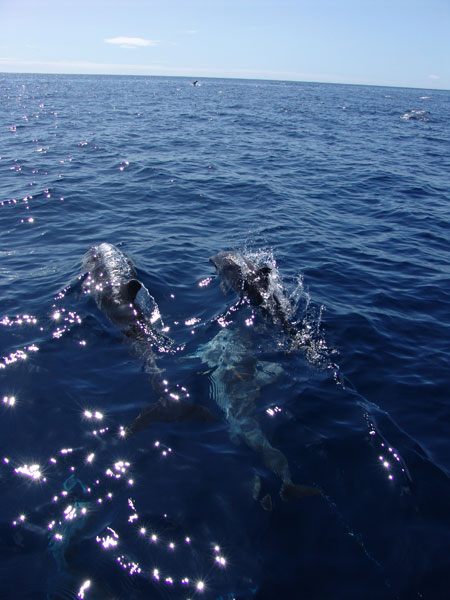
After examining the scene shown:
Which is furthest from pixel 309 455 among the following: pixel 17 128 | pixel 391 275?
pixel 17 128

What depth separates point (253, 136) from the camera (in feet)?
116

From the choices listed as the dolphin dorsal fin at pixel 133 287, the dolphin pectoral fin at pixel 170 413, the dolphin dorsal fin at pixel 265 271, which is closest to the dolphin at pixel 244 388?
the dolphin pectoral fin at pixel 170 413

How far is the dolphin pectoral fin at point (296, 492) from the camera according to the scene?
237 inches

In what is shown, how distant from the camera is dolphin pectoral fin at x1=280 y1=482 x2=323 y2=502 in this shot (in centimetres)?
603

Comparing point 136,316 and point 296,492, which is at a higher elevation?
point 136,316

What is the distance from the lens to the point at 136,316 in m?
9.62

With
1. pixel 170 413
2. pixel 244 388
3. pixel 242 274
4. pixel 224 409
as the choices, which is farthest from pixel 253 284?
pixel 170 413

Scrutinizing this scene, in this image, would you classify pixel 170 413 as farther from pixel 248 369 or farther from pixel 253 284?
pixel 253 284

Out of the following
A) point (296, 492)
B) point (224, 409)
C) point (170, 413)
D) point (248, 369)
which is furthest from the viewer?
point (248, 369)

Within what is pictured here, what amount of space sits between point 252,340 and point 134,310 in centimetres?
304

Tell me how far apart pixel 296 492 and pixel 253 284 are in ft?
19.4

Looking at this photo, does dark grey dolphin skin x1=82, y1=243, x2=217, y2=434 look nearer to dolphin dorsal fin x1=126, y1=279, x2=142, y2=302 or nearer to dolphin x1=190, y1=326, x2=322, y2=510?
dolphin dorsal fin x1=126, y1=279, x2=142, y2=302

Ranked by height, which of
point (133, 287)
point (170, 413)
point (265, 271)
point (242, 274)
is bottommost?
point (170, 413)

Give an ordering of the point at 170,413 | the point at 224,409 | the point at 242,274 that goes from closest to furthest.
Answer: the point at 170,413
the point at 224,409
the point at 242,274
